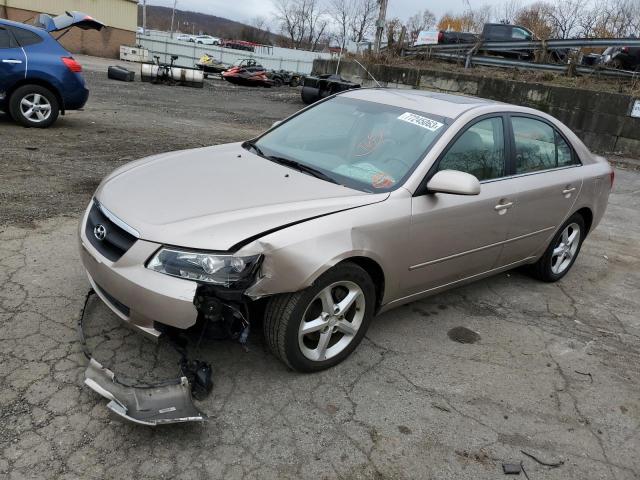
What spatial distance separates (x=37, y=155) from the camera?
7.19 metres

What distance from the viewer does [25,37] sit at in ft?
27.1

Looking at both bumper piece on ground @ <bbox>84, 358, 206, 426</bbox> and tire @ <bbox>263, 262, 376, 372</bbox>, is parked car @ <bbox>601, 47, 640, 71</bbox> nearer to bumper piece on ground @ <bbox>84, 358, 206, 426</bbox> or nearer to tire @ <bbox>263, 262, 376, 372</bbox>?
tire @ <bbox>263, 262, 376, 372</bbox>

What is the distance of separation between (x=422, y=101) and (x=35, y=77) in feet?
23.0

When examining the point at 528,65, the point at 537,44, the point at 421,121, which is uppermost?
the point at 537,44

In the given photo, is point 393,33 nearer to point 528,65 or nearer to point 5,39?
point 528,65

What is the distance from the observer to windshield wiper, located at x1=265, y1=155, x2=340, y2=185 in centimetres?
335

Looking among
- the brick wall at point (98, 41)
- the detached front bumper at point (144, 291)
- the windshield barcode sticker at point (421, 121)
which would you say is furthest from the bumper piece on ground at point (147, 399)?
the brick wall at point (98, 41)

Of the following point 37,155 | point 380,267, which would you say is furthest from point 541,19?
point 380,267

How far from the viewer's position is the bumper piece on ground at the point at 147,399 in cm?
242

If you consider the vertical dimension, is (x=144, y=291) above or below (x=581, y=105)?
below

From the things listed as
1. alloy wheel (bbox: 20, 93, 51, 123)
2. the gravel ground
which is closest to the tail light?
alloy wheel (bbox: 20, 93, 51, 123)

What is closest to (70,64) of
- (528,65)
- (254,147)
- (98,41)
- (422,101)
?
(254,147)

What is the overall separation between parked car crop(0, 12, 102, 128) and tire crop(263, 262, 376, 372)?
24.5ft

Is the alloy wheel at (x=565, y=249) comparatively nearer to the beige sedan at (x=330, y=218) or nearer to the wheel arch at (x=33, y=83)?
the beige sedan at (x=330, y=218)
